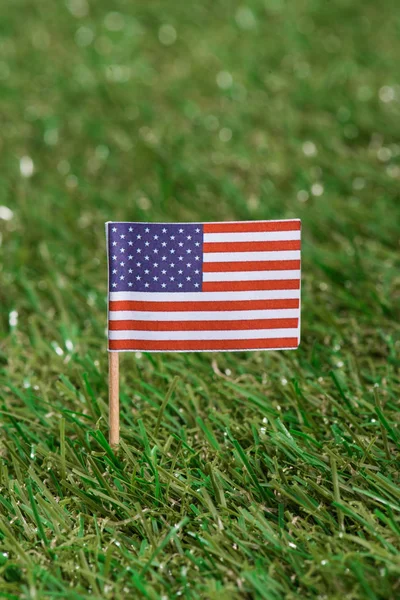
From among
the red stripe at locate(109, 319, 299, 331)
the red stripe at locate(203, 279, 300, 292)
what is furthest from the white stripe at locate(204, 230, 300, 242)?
the red stripe at locate(109, 319, 299, 331)

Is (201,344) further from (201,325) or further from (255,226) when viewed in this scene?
(255,226)

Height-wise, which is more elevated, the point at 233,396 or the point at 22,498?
the point at 233,396

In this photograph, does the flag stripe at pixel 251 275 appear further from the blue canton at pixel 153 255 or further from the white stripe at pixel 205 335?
the white stripe at pixel 205 335

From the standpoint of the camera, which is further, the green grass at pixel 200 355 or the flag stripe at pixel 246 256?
the flag stripe at pixel 246 256

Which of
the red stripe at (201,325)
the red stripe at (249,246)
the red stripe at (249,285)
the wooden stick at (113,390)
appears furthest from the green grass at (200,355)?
the red stripe at (249,246)

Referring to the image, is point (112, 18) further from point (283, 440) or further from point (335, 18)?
point (283, 440)

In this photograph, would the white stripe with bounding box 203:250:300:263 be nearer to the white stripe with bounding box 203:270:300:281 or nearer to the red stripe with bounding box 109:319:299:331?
the white stripe with bounding box 203:270:300:281

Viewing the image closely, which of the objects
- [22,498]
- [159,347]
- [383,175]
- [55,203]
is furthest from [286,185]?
[22,498]
